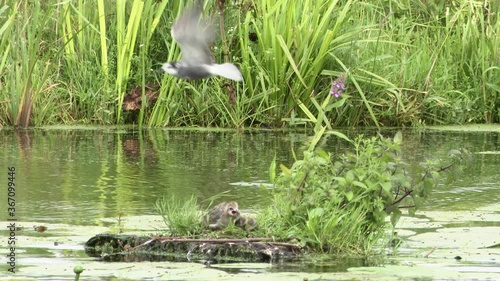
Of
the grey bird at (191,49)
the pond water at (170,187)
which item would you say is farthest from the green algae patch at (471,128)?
the grey bird at (191,49)

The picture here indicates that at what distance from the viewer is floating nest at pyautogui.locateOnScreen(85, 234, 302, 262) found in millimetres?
5531

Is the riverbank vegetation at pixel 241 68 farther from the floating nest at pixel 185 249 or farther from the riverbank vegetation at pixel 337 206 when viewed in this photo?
the floating nest at pixel 185 249

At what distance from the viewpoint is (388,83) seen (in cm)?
1077

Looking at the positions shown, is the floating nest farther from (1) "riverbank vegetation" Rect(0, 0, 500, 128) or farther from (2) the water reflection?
(1) "riverbank vegetation" Rect(0, 0, 500, 128)

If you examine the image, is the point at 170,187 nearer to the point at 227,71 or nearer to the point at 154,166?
the point at 154,166

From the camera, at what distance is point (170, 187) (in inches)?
316

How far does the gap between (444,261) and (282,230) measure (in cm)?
81

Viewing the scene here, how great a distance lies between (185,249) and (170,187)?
244 cm

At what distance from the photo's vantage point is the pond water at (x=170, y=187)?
206 inches

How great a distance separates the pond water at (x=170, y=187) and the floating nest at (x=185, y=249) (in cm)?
13

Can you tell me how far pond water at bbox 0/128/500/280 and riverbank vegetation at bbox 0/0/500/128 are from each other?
12.5 inches

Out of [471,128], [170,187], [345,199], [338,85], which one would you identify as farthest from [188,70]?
[471,128]

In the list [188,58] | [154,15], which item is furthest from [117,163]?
[154,15]

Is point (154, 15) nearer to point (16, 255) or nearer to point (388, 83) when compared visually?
point (388, 83)
